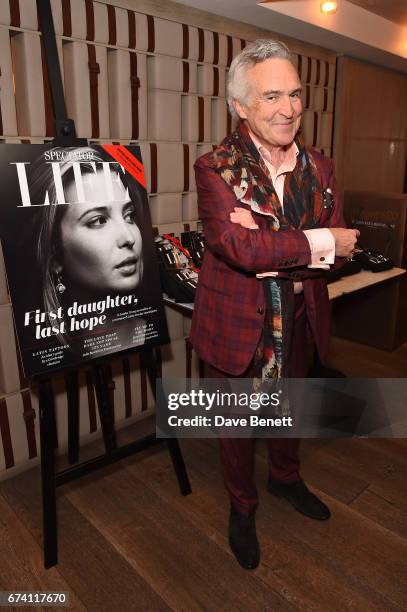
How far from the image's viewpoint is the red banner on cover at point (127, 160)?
5.84ft

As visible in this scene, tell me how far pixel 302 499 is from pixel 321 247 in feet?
3.51

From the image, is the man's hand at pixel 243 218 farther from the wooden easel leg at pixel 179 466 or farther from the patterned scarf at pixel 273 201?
the wooden easel leg at pixel 179 466

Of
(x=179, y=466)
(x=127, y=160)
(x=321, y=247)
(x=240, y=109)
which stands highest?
(x=240, y=109)

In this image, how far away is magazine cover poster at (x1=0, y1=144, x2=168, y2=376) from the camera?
1567 millimetres

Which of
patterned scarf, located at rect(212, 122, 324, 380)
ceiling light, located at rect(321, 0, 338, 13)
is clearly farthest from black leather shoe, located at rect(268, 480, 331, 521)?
ceiling light, located at rect(321, 0, 338, 13)

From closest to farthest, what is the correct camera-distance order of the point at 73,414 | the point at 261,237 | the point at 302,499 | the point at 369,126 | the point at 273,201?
the point at 261,237 → the point at 273,201 → the point at 302,499 → the point at 73,414 → the point at 369,126

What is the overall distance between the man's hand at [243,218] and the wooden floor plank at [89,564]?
1.23 m

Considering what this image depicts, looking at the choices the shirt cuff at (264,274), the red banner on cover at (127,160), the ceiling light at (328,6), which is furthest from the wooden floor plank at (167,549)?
the ceiling light at (328,6)

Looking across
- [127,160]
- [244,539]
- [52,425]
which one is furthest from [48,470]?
[127,160]

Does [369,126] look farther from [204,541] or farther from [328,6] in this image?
[204,541]

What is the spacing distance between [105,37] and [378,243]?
2.21m

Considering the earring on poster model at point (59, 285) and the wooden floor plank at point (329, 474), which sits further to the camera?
the wooden floor plank at point (329, 474)

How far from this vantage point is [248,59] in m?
1.50

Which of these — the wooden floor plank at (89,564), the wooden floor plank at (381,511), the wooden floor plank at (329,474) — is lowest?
the wooden floor plank at (89,564)
